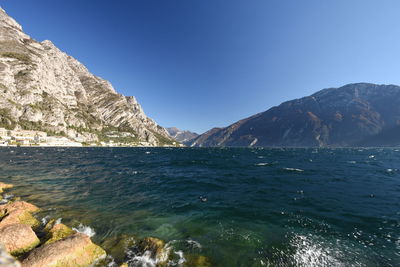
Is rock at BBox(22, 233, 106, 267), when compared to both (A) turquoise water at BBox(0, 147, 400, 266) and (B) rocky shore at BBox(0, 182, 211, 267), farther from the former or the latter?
(A) turquoise water at BBox(0, 147, 400, 266)

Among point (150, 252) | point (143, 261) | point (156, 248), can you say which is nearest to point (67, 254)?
point (143, 261)

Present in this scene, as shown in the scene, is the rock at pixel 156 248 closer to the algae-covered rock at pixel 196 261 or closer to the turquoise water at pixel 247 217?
the turquoise water at pixel 247 217

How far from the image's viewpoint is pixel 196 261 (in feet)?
34.4

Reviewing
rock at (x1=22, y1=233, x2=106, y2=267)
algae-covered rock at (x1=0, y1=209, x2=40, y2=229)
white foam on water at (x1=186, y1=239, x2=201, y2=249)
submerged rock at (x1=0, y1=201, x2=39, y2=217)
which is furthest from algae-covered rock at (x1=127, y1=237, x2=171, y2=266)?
submerged rock at (x1=0, y1=201, x2=39, y2=217)

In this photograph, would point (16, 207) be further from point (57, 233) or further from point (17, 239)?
point (17, 239)

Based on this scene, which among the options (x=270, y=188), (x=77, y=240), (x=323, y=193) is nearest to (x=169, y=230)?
(x=77, y=240)

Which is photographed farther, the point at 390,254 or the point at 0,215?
the point at 0,215

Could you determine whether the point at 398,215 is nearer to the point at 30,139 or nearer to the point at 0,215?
the point at 0,215

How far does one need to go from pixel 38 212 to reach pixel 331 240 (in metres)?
24.1

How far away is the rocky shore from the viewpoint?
28.6ft

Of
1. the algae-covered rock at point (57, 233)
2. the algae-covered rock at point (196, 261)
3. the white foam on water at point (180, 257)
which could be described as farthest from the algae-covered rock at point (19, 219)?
the algae-covered rock at point (196, 261)

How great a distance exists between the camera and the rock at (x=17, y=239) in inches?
370

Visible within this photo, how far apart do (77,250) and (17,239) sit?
3.50 m

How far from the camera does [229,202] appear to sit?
2123 cm
